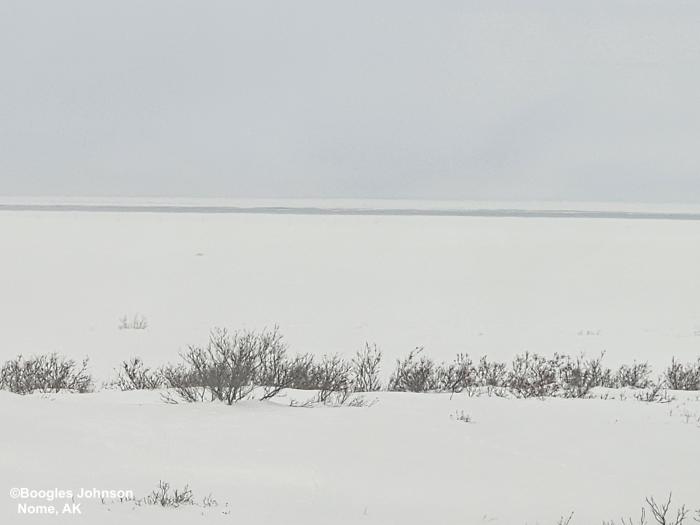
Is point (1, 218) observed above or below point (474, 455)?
above

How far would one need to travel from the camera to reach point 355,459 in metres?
5.06

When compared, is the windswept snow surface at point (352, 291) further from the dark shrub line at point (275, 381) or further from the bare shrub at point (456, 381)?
the bare shrub at point (456, 381)

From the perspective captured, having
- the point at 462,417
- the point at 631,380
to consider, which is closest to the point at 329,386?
the point at 462,417

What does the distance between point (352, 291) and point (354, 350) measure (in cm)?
713

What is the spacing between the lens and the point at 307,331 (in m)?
14.4

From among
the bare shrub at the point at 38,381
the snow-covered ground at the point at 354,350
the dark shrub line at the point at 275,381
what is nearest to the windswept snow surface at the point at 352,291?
the snow-covered ground at the point at 354,350

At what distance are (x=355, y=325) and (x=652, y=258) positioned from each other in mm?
15674

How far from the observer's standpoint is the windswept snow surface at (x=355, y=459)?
430 centimetres

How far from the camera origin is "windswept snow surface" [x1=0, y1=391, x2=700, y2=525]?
4.30 metres

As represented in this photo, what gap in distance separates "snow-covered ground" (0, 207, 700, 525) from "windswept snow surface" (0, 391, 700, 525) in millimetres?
18

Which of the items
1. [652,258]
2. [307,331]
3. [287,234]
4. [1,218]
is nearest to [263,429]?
[307,331]

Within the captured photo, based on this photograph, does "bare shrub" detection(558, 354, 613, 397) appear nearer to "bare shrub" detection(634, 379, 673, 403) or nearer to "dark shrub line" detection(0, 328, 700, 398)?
"dark shrub line" detection(0, 328, 700, 398)

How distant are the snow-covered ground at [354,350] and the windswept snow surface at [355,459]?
Answer: 18 mm

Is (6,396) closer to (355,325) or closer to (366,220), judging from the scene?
(355,325)
